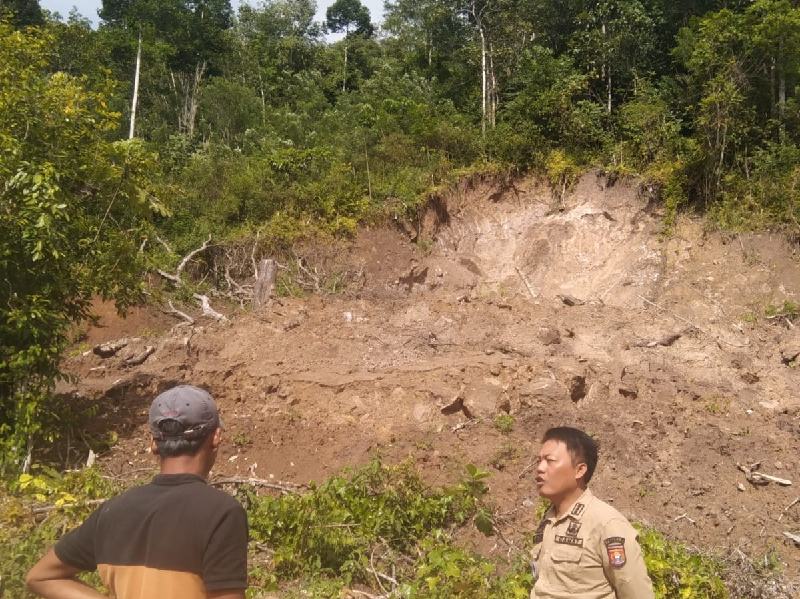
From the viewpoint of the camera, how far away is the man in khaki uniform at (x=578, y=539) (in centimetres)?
222

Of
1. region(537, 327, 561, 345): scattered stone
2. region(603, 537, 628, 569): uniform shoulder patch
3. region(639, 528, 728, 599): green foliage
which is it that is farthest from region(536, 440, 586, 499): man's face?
region(537, 327, 561, 345): scattered stone

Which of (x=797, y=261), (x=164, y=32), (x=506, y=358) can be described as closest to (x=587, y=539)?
(x=506, y=358)

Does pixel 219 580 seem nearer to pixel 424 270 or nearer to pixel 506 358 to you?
pixel 506 358

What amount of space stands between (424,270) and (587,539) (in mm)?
10637

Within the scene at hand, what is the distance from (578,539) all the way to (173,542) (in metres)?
1.37

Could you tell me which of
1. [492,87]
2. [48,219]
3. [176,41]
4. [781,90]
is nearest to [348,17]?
[176,41]

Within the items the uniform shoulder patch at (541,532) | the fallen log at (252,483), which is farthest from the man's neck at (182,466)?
the fallen log at (252,483)

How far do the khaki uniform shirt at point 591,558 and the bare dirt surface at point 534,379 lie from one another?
3.27m

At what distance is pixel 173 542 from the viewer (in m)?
1.66

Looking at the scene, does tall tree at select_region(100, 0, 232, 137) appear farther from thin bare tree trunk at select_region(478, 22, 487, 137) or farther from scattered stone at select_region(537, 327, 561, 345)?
scattered stone at select_region(537, 327, 561, 345)

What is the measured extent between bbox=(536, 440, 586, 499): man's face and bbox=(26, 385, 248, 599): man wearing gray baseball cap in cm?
117

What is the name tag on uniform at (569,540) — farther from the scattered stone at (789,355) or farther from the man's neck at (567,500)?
the scattered stone at (789,355)

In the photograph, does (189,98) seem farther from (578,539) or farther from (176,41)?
(578,539)

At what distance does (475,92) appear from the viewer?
722 inches
